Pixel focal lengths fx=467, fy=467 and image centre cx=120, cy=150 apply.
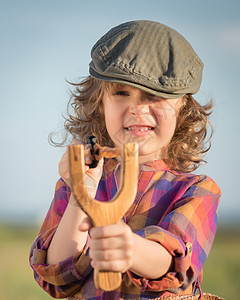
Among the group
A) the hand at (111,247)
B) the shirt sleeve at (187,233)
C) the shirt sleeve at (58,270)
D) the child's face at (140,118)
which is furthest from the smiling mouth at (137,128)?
the hand at (111,247)

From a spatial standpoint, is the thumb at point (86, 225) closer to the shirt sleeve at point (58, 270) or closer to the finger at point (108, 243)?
the finger at point (108, 243)

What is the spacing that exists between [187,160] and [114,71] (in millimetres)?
577

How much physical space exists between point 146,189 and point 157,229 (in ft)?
0.89

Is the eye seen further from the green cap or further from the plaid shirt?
the plaid shirt

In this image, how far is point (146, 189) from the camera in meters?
1.60

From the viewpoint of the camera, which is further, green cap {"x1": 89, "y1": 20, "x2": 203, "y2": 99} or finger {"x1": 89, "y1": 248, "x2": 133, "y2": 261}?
green cap {"x1": 89, "y1": 20, "x2": 203, "y2": 99}

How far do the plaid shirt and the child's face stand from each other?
14 cm

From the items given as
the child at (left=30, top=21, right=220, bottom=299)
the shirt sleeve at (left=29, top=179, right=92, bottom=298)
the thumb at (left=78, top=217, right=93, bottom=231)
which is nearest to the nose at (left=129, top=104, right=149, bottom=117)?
the child at (left=30, top=21, right=220, bottom=299)

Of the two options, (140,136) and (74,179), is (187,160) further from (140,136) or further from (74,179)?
(74,179)

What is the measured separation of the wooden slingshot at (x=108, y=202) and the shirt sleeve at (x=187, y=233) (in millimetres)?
324

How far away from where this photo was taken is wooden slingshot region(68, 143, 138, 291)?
0.99 metres

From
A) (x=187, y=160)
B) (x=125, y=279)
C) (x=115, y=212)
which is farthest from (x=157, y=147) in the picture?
(x=115, y=212)

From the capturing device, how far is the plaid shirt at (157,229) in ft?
4.44

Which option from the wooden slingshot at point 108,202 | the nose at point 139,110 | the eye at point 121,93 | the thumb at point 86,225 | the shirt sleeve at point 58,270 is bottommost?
the shirt sleeve at point 58,270
